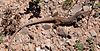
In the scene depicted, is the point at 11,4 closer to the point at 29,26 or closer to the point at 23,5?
the point at 23,5

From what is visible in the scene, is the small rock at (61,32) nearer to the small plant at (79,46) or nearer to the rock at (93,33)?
the small plant at (79,46)

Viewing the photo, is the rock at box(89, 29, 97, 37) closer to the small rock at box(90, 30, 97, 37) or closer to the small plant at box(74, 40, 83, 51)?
the small rock at box(90, 30, 97, 37)

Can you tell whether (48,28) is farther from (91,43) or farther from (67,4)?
(91,43)

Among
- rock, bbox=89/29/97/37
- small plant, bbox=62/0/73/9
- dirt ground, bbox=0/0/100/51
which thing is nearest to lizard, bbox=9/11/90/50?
dirt ground, bbox=0/0/100/51

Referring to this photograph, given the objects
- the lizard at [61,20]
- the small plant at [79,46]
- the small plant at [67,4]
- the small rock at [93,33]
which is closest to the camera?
the small plant at [79,46]

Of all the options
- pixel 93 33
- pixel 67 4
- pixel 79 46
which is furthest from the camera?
pixel 67 4

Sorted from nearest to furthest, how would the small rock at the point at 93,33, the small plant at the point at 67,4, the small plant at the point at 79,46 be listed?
the small plant at the point at 79,46
the small rock at the point at 93,33
the small plant at the point at 67,4

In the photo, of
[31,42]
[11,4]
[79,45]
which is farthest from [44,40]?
[11,4]

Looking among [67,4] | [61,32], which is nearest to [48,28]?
[61,32]

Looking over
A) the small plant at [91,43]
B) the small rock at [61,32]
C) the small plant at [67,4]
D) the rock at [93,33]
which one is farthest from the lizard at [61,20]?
the small plant at [91,43]
